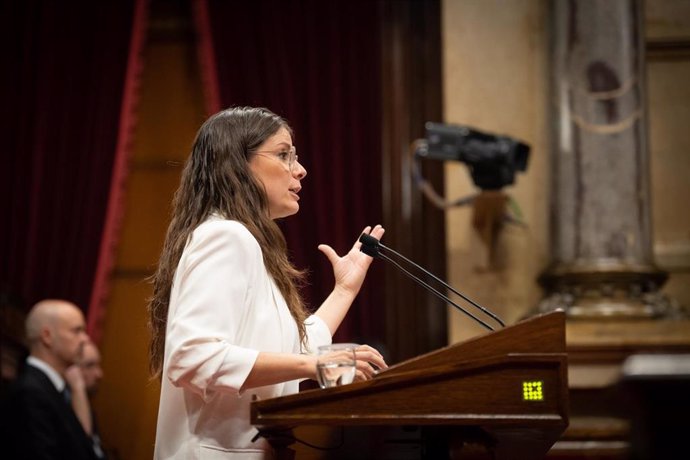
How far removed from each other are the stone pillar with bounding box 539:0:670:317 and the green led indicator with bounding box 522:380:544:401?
2.73 meters

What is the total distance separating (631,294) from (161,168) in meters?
2.43

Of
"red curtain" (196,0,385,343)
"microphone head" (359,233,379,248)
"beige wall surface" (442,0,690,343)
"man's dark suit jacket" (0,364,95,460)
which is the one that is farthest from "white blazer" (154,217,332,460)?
"red curtain" (196,0,385,343)

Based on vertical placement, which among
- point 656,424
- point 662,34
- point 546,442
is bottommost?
point 546,442

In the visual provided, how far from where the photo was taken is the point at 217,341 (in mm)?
2080

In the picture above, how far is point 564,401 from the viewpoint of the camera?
1.91 meters

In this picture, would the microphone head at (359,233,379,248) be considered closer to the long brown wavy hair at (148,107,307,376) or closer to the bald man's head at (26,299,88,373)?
the long brown wavy hair at (148,107,307,376)

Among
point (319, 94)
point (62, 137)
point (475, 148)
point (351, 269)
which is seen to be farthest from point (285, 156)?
point (62, 137)

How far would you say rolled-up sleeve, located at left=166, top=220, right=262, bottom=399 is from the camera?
2.06 m

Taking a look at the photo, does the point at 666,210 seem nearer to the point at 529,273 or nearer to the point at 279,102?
the point at 529,273

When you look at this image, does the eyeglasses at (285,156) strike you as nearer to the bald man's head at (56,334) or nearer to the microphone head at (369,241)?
the microphone head at (369,241)

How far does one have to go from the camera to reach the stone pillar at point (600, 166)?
15.2ft

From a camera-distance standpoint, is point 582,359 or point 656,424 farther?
point 582,359

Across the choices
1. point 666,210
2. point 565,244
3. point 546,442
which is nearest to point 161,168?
point 565,244

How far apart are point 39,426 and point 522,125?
2.48 m
